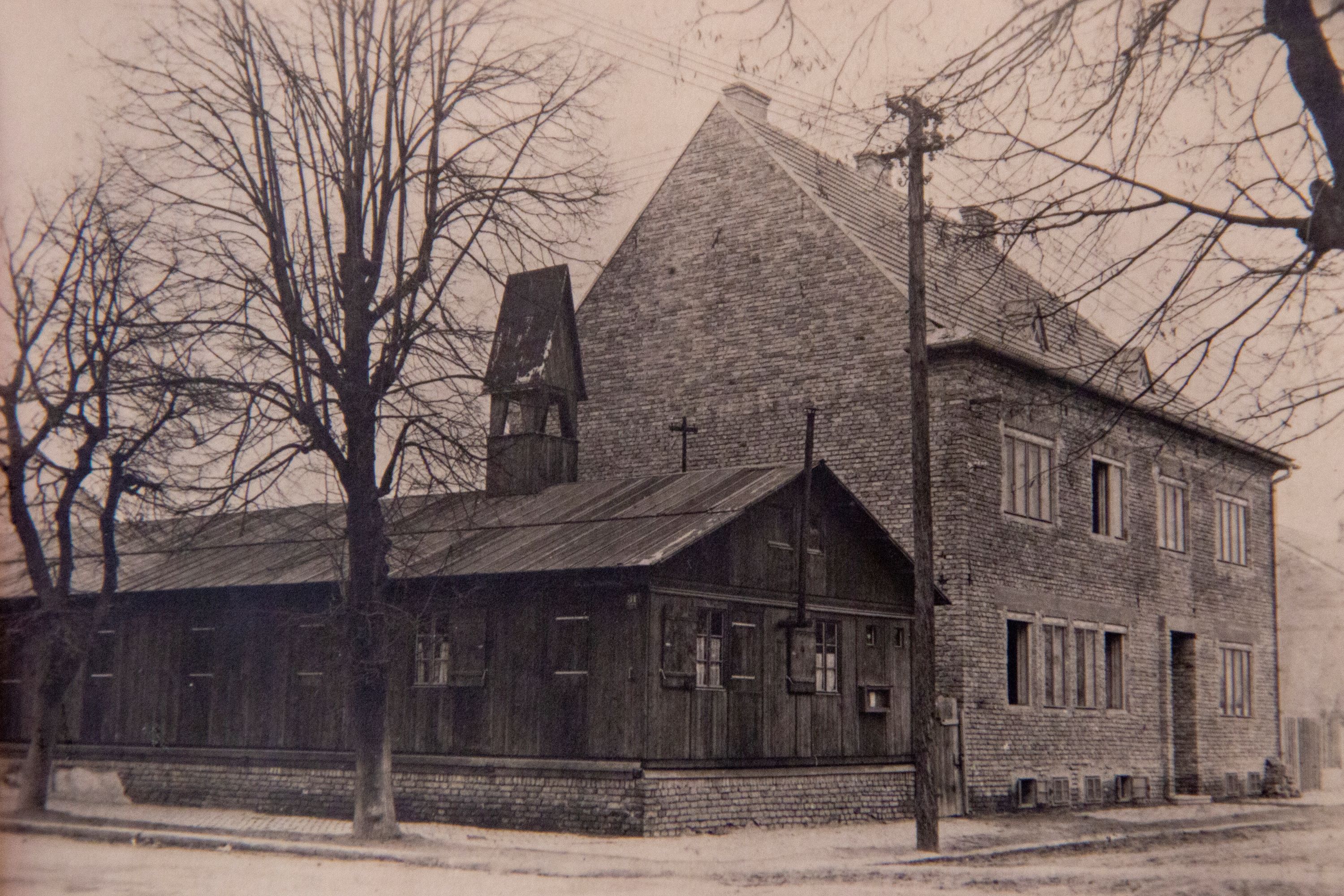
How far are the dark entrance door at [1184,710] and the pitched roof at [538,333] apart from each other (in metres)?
13.8

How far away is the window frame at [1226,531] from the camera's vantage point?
31531mm

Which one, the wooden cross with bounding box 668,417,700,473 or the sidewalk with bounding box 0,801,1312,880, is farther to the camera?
the wooden cross with bounding box 668,417,700,473

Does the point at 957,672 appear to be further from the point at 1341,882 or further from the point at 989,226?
the point at 989,226

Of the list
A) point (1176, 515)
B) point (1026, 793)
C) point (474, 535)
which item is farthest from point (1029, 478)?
point (474, 535)

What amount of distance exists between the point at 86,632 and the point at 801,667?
11020 mm

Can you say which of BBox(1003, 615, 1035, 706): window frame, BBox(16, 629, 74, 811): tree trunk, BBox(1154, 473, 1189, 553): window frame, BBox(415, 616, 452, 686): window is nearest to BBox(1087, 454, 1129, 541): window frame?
BBox(1154, 473, 1189, 553): window frame

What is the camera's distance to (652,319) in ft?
90.2

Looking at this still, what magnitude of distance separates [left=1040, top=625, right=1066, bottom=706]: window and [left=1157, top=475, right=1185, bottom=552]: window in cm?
479

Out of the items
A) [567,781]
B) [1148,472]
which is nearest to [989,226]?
[567,781]

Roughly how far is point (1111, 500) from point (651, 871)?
15.8 metres

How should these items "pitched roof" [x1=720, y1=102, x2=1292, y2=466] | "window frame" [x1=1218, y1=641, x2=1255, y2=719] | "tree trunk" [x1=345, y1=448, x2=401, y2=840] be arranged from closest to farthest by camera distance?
"tree trunk" [x1=345, y1=448, x2=401, y2=840]
"pitched roof" [x1=720, y1=102, x2=1292, y2=466]
"window frame" [x1=1218, y1=641, x2=1255, y2=719]

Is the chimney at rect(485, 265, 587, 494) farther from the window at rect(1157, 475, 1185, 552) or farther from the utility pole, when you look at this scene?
the window at rect(1157, 475, 1185, 552)

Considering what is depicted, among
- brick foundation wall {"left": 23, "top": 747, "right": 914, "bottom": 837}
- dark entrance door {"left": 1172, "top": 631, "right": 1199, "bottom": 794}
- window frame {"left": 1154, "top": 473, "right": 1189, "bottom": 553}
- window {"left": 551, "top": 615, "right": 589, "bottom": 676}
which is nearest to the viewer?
brick foundation wall {"left": 23, "top": 747, "right": 914, "bottom": 837}

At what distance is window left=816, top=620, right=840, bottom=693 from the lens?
70.1ft
